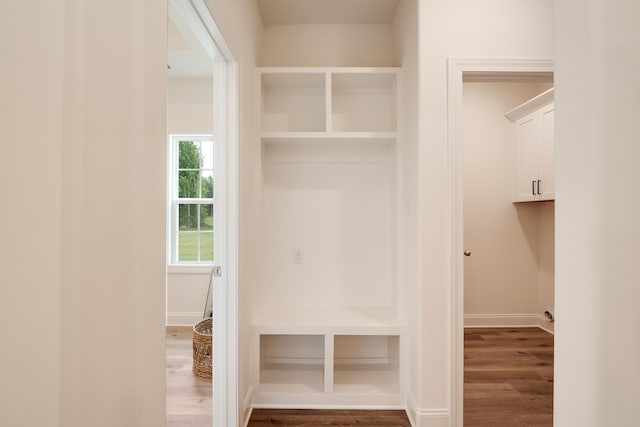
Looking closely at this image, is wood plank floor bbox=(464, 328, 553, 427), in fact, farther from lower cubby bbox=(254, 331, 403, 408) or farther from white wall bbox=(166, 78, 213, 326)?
white wall bbox=(166, 78, 213, 326)

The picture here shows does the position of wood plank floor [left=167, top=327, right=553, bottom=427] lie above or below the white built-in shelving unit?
below

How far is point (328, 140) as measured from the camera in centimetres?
262

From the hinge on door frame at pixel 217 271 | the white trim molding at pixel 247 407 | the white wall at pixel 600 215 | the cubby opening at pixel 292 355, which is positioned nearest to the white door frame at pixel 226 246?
the hinge on door frame at pixel 217 271

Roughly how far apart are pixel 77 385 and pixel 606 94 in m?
1.16

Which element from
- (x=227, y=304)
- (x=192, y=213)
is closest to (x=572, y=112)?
(x=227, y=304)

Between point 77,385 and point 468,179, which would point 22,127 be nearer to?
point 77,385

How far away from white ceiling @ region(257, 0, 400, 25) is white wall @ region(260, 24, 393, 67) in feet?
0.17

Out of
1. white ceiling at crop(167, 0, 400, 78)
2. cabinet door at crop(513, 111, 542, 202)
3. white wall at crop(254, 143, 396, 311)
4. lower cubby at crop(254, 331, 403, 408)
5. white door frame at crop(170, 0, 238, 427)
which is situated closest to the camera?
white door frame at crop(170, 0, 238, 427)

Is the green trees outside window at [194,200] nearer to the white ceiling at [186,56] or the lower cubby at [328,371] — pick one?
the white ceiling at [186,56]

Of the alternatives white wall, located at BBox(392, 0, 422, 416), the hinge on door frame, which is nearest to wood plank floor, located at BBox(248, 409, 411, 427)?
white wall, located at BBox(392, 0, 422, 416)

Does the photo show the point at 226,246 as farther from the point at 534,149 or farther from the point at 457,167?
the point at 534,149

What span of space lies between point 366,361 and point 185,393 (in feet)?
4.53

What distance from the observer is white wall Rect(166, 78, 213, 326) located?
13.5ft

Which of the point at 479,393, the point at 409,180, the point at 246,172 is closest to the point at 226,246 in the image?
the point at 246,172
